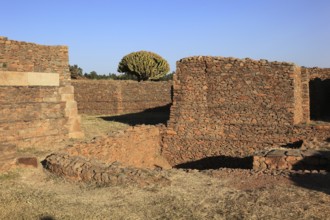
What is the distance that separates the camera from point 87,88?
Result: 88.2 feet

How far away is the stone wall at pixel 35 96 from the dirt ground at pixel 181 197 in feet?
15.8

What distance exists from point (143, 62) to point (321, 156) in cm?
3235

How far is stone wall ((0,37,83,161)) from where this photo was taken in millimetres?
12500

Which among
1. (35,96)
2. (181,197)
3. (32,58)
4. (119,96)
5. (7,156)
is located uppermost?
(32,58)

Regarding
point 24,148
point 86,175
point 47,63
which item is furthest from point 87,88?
point 86,175

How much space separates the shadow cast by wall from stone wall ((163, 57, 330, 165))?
3841 mm

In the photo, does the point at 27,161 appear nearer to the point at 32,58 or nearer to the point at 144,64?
the point at 32,58

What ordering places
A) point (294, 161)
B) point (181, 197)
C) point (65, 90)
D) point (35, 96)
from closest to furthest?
point (181, 197)
point (294, 161)
point (35, 96)
point (65, 90)

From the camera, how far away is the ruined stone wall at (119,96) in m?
26.5

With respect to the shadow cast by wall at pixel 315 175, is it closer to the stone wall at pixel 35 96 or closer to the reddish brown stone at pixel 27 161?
the reddish brown stone at pixel 27 161

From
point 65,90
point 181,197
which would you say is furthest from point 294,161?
point 65,90

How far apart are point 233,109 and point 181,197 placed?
7.96 meters

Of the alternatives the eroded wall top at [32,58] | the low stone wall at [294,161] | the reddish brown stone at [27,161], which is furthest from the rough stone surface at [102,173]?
the eroded wall top at [32,58]

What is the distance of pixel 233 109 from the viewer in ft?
45.6
